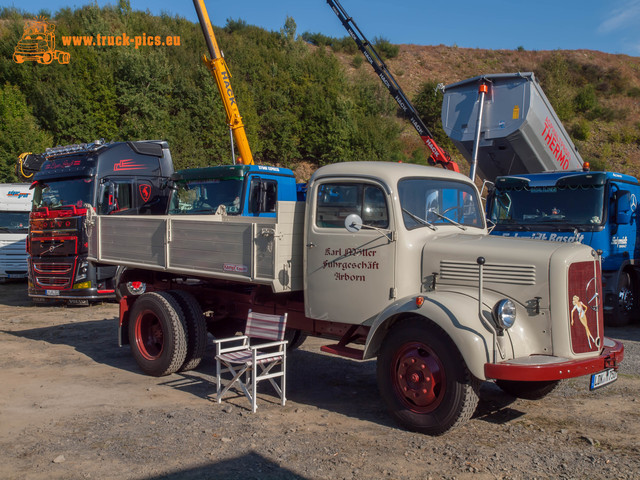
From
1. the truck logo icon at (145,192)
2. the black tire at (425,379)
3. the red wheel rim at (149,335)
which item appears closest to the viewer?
the black tire at (425,379)

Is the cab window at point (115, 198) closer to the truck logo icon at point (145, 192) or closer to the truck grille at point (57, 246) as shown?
the truck logo icon at point (145, 192)

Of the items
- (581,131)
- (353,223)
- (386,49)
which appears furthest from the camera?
(386,49)

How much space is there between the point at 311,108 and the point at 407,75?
68.8 ft

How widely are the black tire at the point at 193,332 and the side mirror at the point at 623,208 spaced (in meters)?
6.98

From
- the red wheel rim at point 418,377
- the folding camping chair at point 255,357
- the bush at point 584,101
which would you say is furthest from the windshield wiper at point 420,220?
the bush at point 584,101

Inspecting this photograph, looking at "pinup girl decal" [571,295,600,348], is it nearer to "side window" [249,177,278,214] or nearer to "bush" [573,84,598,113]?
"side window" [249,177,278,214]

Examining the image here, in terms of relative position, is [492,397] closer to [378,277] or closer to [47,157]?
[378,277]

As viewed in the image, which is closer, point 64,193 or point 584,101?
point 64,193

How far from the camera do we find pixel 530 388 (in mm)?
5707

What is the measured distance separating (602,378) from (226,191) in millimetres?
7474

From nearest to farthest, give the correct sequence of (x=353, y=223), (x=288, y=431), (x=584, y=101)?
(x=288, y=431) < (x=353, y=223) < (x=584, y=101)

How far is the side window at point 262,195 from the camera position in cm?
1078

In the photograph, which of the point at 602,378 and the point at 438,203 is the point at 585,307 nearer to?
the point at 602,378

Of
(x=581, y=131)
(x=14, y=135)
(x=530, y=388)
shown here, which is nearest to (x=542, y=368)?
(x=530, y=388)
